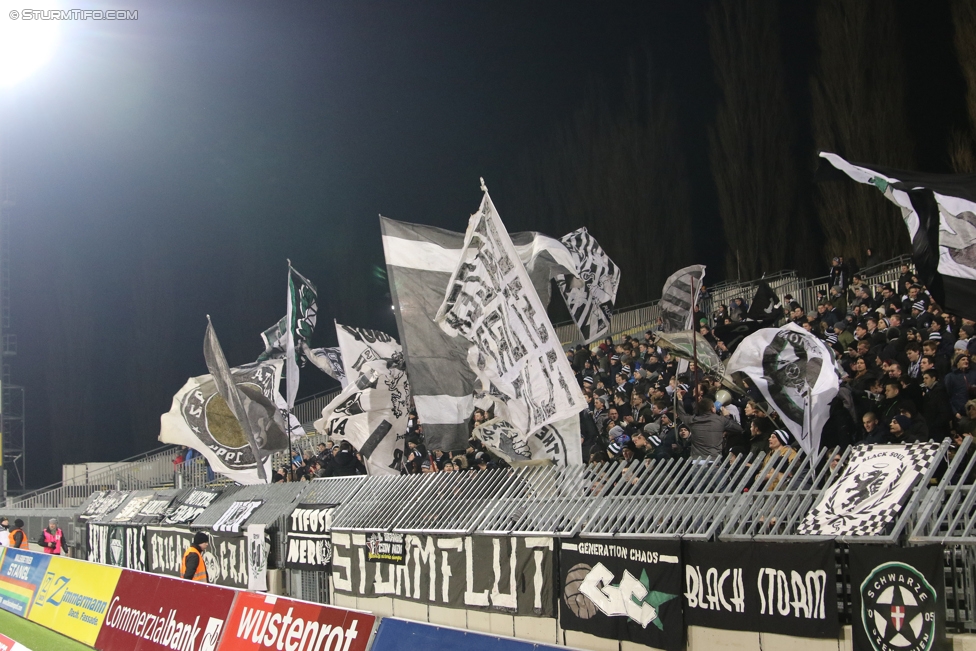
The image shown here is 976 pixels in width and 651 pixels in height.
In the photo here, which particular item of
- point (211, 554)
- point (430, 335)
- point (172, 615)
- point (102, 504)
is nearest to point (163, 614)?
point (172, 615)

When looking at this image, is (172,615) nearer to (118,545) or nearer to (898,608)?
(898,608)

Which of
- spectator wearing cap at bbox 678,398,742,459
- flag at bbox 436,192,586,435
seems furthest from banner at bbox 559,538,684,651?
spectator wearing cap at bbox 678,398,742,459

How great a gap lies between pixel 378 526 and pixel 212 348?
24.9 feet

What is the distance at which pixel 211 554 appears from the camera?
18.0 metres

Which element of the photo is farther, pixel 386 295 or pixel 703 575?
pixel 386 295

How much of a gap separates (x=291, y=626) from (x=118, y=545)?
587 inches

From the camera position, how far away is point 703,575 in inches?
347

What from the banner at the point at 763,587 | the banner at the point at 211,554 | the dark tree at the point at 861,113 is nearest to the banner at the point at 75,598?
the banner at the point at 211,554

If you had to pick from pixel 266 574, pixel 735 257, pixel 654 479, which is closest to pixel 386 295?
pixel 735 257

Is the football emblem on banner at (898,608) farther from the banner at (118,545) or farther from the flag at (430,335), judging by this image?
the banner at (118,545)

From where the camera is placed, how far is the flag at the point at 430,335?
11695 mm

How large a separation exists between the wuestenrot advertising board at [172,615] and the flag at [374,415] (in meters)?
4.29

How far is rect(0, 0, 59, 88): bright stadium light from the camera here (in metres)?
35.0

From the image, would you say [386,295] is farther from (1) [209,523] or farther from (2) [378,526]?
(2) [378,526]
